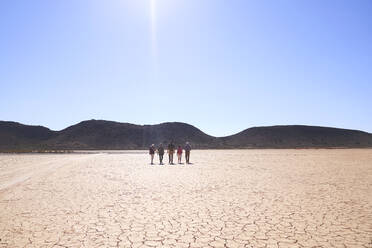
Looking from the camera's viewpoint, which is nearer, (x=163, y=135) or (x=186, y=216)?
(x=186, y=216)

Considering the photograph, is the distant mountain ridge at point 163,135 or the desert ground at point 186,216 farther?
the distant mountain ridge at point 163,135

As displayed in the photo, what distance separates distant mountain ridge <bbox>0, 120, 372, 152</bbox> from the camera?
119 m

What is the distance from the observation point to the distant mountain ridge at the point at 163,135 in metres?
119

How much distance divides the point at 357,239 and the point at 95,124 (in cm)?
13276

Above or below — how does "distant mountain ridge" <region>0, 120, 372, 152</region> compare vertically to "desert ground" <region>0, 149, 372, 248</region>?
above

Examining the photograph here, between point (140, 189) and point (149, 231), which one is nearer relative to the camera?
point (149, 231)

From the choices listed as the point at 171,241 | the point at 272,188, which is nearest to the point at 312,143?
the point at 272,188

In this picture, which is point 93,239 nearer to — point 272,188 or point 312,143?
point 272,188

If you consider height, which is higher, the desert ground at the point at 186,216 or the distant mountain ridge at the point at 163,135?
the distant mountain ridge at the point at 163,135

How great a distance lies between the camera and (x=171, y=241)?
19.7 feet

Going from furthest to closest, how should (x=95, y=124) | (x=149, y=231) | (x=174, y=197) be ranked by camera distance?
(x=95, y=124) → (x=174, y=197) → (x=149, y=231)

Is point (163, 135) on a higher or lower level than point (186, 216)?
higher

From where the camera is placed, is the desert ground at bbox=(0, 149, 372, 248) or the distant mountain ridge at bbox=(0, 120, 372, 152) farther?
the distant mountain ridge at bbox=(0, 120, 372, 152)

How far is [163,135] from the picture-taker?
125688 millimetres
